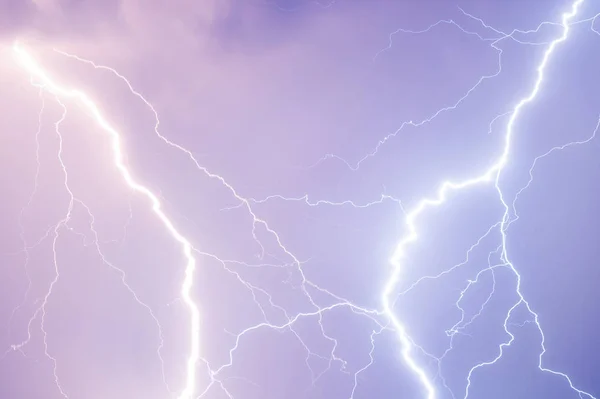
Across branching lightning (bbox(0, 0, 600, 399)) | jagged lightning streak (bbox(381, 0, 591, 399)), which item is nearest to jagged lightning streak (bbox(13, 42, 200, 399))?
branching lightning (bbox(0, 0, 600, 399))

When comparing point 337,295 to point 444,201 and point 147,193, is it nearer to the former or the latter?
point 444,201

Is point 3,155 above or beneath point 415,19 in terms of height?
beneath

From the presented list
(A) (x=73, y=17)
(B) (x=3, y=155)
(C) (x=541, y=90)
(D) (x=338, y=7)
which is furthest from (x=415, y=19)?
(B) (x=3, y=155)

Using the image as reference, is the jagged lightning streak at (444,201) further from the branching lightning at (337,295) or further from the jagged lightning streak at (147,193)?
the jagged lightning streak at (147,193)

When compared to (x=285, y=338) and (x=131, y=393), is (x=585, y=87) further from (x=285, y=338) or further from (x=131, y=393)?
(x=131, y=393)

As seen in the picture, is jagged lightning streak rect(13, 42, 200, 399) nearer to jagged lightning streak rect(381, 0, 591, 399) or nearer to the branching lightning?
the branching lightning
